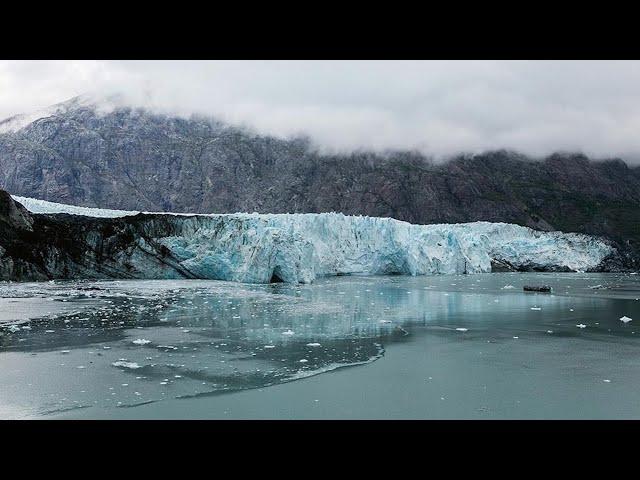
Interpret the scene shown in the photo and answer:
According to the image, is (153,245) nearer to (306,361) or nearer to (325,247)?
(325,247)

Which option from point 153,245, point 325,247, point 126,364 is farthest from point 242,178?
point 126,364


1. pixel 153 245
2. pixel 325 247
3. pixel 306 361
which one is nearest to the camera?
pixel 306 361

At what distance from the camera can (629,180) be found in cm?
10112

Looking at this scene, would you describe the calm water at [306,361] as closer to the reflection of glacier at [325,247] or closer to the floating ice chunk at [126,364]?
the floating ice chunk at [126,364]

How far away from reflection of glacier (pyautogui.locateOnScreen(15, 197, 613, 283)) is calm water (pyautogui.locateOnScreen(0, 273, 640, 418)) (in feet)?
26.5

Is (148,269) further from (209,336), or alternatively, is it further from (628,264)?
(628,264)

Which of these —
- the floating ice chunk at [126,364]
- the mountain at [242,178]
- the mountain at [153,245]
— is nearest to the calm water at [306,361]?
the floating ice chunk at [126,364]

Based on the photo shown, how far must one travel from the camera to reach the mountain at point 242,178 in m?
76.4

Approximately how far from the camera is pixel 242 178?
8288 cm

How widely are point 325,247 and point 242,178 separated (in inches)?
2124

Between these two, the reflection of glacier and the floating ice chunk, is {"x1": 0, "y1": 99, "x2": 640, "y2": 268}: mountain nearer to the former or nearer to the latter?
the reflection of glacier

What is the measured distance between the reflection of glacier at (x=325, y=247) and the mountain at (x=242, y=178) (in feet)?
126

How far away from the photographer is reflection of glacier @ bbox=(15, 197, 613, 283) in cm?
2203

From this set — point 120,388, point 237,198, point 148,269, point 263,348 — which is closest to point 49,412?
point 120,388
